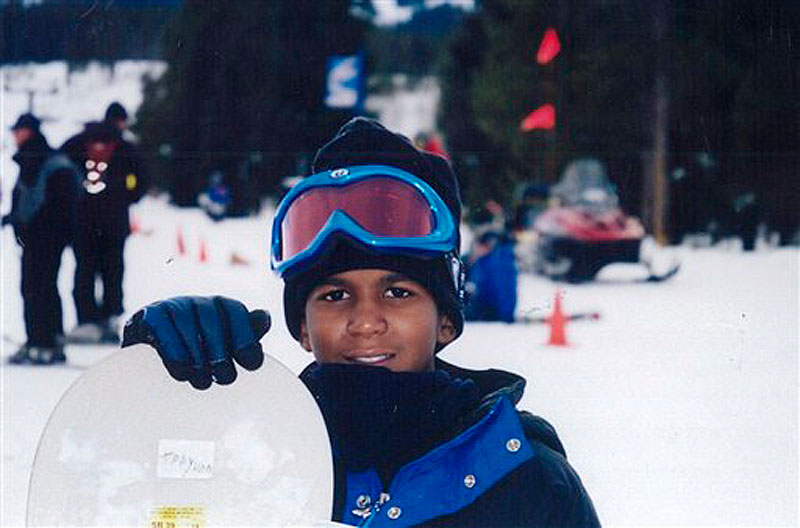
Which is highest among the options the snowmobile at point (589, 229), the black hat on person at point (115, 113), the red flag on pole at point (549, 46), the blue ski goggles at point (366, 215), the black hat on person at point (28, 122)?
the red flag on pole at point (549, 46)

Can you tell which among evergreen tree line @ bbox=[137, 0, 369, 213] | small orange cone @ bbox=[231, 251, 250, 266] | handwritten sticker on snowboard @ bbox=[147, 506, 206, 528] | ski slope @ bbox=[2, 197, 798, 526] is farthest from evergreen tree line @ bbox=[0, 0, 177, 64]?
handwritten sticker on snowboard @ bbox=[147, 506, 206, 528]

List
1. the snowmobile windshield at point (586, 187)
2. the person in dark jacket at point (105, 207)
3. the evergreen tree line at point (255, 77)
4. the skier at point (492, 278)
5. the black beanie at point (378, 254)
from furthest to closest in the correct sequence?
1. the skier at point (492, 278)
2. the snowmobile windshield at point (586, 187)
3. the person in dark jacket at point (105, 207)
4. the evergreen tree line at point (255, 77)
5. the black beanie at point (378, 254)

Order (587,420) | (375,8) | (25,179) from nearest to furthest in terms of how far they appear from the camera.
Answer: (375,8), (587,420), (25,179)

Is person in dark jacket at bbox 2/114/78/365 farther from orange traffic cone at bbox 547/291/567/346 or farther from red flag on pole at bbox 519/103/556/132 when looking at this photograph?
orange traffic cone at bbox 547/291/567/346

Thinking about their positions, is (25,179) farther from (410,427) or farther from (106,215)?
(410,427)

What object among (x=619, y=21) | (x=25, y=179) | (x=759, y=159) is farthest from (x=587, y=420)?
(x=25, y=179)

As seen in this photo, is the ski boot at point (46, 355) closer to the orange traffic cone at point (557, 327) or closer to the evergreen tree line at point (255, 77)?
the evergreen tree line at point (255, 77)

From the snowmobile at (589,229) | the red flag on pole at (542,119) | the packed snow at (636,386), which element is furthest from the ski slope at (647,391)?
the red flag on pole at (542,119)
